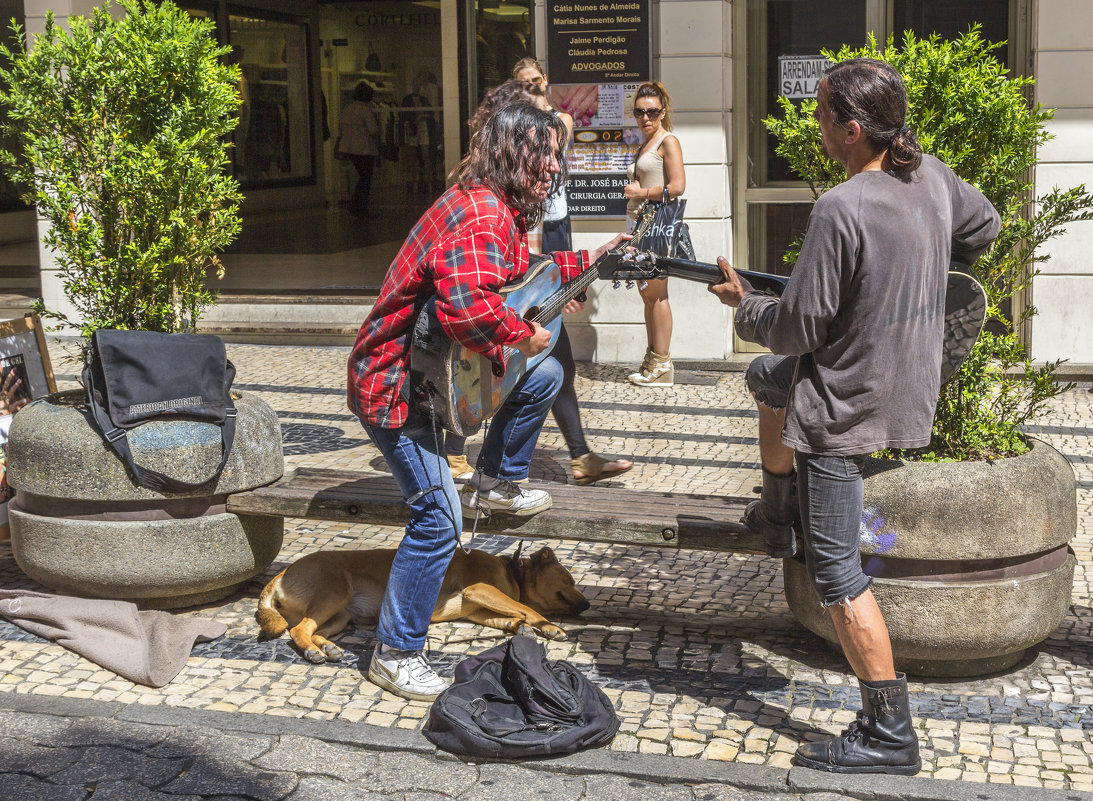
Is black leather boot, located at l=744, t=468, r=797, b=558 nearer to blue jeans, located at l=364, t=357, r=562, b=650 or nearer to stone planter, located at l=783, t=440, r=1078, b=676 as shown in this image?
stone planter, located at l=783, t=440, r=1078, b=676

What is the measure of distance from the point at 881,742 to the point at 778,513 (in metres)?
0.79

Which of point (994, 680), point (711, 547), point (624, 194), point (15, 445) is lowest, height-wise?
point (994, 680)

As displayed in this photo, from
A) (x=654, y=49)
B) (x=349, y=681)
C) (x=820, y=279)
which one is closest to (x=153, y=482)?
(x=349, y=681)

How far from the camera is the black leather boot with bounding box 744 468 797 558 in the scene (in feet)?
13.4

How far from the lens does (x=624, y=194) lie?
9211 mm

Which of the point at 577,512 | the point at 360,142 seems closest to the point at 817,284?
the point at 577,512

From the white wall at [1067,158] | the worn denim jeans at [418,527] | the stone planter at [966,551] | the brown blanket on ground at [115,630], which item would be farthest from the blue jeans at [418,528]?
the white wall at [1067,158]

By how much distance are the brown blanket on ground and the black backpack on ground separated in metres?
1.06

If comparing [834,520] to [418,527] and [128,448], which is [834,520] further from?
[128,448]

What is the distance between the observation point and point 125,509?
15.6 feet

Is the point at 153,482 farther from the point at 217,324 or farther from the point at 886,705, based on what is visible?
the point at 217,324

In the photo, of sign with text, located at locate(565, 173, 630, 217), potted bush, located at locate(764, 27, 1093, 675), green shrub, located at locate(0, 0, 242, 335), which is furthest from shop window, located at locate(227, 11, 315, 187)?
potted bush, located at locate(764, 27, 1093, 675)

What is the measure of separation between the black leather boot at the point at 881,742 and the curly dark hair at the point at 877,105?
1.40 m

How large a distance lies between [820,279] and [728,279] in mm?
471
